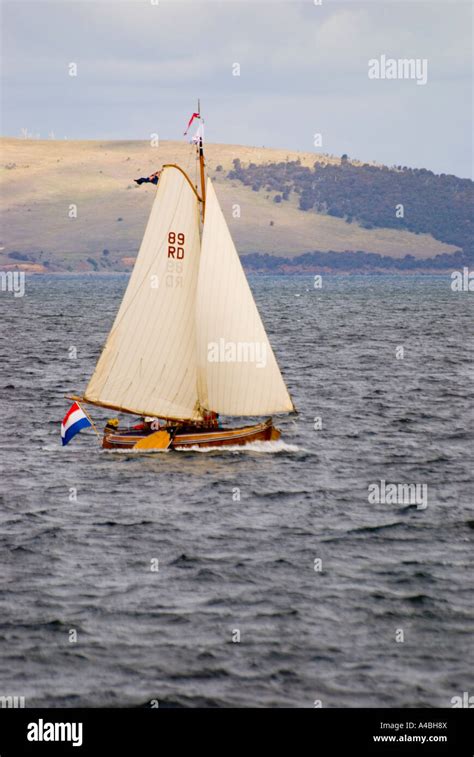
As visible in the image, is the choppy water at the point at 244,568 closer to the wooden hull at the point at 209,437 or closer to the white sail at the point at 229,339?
the wooden hull at the point at 209,437

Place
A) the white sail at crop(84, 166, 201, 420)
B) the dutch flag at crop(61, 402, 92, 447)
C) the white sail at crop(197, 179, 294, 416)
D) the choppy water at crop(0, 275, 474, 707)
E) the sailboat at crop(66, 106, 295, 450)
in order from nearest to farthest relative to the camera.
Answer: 1. the choppy water at crop(0, 275, 474, 707)
2. the white sail at crop(197, 179, 294, 416)
3. the sailboat at crop(66, 106, 295, 450)
4. the white sail at crop(84, 166, 201, 420)
5. the dutch flag at crop(61, 402, 92, 447)

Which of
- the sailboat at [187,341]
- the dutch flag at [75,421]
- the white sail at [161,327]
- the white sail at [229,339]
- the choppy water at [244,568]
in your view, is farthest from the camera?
the dutch flag at [75,421]

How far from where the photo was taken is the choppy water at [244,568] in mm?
24344

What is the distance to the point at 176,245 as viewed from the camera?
43.6 metres

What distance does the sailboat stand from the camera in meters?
43.1

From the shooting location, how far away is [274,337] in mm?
109875

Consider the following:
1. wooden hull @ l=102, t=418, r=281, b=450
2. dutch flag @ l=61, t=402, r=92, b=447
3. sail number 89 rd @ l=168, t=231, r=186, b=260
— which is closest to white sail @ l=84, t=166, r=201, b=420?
sail number 89 rd @ l=168, t=231, r=186, b=260

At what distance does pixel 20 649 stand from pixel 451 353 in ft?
226

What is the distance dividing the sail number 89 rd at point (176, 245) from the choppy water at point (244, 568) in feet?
22.5

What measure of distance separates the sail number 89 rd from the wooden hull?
20.3ft

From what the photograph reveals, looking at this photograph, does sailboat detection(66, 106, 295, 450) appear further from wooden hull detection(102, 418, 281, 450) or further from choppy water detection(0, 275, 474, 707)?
choppy water detection(0, 275, 474, 707)

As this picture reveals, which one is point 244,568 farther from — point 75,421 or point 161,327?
point 75,421

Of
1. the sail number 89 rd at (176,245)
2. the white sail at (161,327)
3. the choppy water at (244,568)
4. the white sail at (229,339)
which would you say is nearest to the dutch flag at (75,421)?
the white sail at (161,327)

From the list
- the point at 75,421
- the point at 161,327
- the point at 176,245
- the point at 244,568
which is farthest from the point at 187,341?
the point at 244,568
